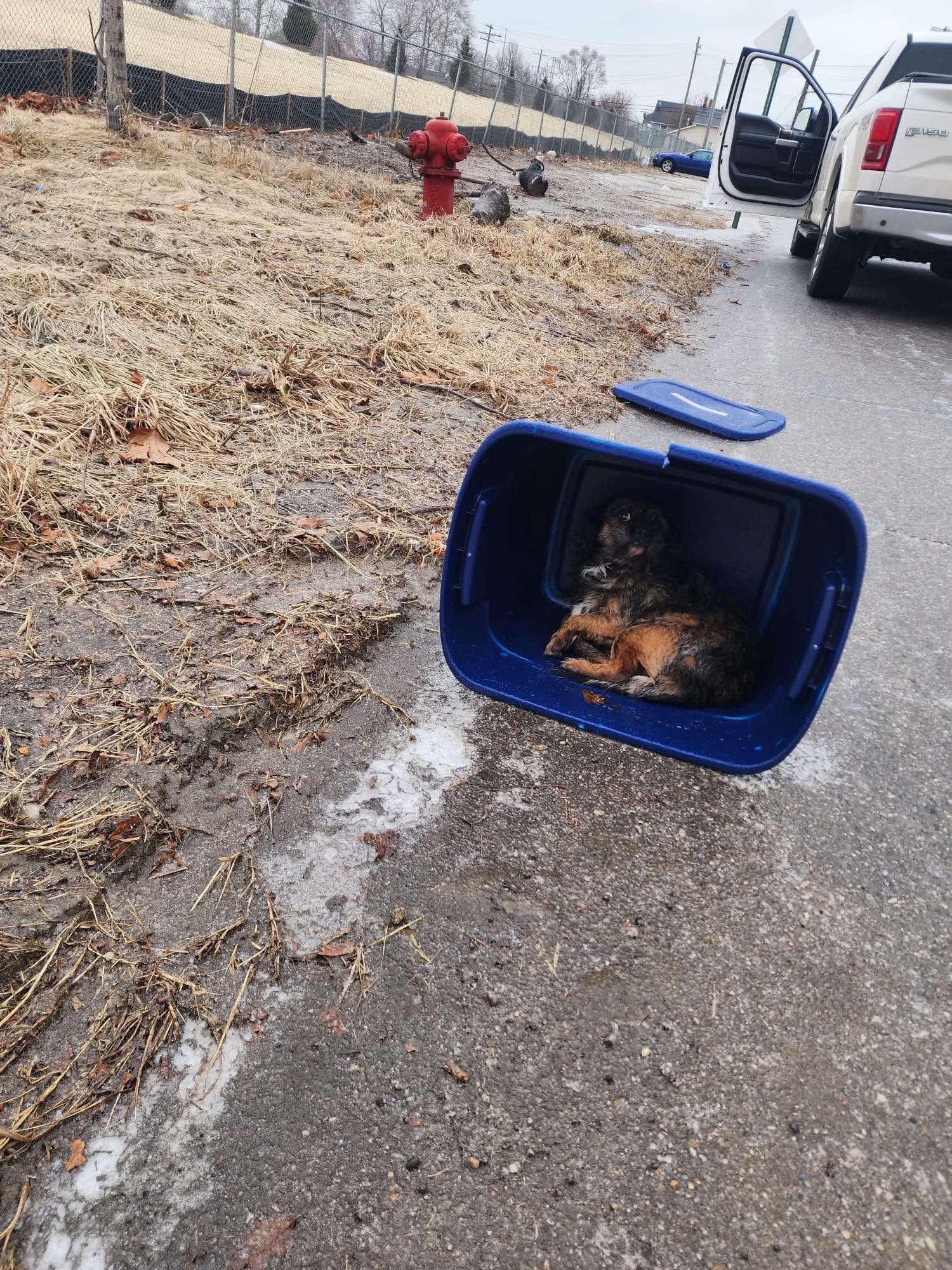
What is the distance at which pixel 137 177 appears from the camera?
779 centimetres

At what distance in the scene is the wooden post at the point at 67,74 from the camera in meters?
13.5

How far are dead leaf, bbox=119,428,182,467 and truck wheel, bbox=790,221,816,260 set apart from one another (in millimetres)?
12226

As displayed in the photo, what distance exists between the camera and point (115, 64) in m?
9.81

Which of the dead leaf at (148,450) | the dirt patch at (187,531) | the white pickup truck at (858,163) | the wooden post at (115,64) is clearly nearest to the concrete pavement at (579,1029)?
the dirt patch at (187,531)

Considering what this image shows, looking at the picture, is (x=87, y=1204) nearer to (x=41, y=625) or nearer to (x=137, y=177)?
(x=41, y=625)

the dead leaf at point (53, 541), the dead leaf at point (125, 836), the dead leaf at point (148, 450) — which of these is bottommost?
the dead leaf at point (125, 836)

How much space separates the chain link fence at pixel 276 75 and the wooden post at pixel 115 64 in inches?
72.6

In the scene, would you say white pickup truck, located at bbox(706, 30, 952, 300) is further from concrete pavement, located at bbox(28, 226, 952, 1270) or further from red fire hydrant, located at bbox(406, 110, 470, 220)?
concrete pavement, located at bbox(28, 226, 952, 1270)

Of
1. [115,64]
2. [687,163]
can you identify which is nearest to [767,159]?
[115,64]

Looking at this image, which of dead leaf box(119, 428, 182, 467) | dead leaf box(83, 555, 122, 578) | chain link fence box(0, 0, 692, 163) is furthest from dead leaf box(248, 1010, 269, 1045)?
chain link fence box(0, 0, 692, 163)

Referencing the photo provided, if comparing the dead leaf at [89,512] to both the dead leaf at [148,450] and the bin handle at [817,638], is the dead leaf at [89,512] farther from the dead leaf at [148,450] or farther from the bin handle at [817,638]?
the bin handle at [817,638]

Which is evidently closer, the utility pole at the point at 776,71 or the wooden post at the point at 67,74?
the utility pole at the point at 776,71

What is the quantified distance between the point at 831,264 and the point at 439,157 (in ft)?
14.9

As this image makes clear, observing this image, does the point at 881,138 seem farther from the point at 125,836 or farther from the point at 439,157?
the point at 125,836
